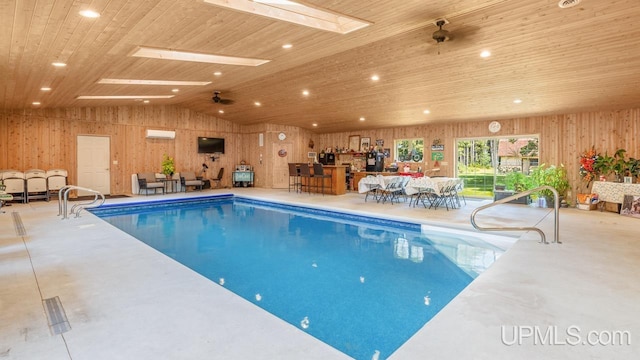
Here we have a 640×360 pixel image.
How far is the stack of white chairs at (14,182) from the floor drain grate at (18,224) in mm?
1916

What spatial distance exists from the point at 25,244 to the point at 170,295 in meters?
3.16

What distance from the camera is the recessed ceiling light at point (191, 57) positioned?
16.2 ft

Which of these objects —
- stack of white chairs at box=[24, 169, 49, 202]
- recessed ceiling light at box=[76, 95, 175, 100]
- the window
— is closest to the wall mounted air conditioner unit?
recessed ceiling light at box=[76, 95, 175, 100]

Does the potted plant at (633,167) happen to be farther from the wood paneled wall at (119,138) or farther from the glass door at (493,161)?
the wood paneled wall at (119,138)

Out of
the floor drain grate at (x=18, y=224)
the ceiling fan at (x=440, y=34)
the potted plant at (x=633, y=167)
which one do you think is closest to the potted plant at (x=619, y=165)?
the potted plant at (x=633, y=167)

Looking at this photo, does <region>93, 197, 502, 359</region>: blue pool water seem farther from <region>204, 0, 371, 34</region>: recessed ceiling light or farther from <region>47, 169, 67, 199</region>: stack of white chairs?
<region>204, 0, 371, 34</region>: recessed ceiling light

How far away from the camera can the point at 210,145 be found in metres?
12.8

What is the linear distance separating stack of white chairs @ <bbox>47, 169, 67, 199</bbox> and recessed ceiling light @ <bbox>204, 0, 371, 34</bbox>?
8.59 metres

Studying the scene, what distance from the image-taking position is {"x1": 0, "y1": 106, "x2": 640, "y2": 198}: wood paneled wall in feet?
27.1

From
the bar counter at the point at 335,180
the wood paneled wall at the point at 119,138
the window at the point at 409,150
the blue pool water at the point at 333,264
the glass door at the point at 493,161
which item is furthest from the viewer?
the window at the point at 409,150

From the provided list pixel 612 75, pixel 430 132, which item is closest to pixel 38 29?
pixel 612 75

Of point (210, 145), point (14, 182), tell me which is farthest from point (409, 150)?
point (14, 182)

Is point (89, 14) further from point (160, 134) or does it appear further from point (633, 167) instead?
point (633, 167)

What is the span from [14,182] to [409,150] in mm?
11797
